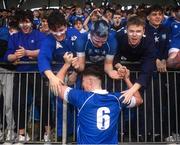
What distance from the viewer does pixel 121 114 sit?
21.0ft

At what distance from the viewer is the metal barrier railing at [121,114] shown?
633 centimetres

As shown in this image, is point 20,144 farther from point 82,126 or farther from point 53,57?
point 82,126

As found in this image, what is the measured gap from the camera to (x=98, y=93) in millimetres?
4770

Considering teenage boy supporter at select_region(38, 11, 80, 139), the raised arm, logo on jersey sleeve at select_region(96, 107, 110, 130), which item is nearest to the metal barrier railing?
teenage boy supporter at select_region(38, 11, 80, 139)

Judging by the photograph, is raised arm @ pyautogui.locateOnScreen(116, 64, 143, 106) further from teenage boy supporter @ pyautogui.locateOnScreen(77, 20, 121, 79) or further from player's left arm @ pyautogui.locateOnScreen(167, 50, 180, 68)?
player's left arm @ pyautogui.locateOnScreen(167, 50, 180, 68)

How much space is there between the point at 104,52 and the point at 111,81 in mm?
760

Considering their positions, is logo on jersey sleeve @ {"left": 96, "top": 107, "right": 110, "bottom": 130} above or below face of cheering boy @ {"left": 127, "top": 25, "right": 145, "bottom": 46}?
below

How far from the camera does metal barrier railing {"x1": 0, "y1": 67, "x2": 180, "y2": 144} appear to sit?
6328mm

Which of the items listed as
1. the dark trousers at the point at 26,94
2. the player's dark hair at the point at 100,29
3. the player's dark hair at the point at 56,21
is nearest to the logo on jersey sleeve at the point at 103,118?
the player's dark hair at the point at 100,29

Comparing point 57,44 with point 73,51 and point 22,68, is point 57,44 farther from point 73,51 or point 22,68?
point 22,68

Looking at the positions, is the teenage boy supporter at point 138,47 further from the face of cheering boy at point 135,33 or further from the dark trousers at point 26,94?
the dark trousers at point 26,94

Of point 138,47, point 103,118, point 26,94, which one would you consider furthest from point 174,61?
point 26,94

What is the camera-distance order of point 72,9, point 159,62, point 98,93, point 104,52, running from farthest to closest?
1. point 72,9
2. point 159,62
3. point 104,52
4. point 98,93

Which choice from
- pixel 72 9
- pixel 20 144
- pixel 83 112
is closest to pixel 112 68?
pixel 83 112
